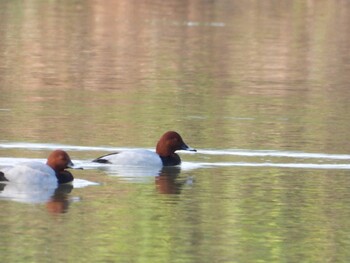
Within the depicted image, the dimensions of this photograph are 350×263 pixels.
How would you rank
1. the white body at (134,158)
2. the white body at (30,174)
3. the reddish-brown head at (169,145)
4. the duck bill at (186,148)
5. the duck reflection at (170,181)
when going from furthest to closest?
the duck bill at (186,148) < the reddish-brown head at (169,145) < the white body at (134,158) < the duck reflection at (170,181) < the white body at (30,174)

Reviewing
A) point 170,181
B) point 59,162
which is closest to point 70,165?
point 59,162

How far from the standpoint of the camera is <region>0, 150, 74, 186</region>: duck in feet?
44.2

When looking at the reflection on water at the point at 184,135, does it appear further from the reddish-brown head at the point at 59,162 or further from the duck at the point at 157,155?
the reddish-brown head at the point at 59,162

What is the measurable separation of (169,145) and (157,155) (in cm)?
22

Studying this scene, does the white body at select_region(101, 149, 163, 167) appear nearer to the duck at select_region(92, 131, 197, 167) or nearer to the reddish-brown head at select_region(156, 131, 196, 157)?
the duck at select_region(92, 131, 197, 167)

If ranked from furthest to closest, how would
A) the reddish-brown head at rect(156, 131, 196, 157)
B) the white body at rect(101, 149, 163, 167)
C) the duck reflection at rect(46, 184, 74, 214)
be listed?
the reddish-brown head at rect(156, 131, 196, 157) < the white body at rect(101, 149, 163, 167) < the duck reflection at rect(46, 184, 74, 214)

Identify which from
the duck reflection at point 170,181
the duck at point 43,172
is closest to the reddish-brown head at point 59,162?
the duck at point 43,172

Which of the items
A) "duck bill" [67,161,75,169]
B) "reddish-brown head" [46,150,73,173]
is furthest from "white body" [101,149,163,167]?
"reddish-brown head" [46,150,73,173]

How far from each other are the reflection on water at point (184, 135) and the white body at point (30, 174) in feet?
0.43

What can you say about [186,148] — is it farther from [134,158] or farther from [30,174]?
[30,174]

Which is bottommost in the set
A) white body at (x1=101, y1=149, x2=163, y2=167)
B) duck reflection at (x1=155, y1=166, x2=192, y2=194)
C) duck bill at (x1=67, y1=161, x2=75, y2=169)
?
duck reflection at (x1=155, y1=166, x2=192, y2=194)

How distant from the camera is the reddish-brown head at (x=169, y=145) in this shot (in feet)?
51.3

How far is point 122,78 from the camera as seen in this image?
2447 cm

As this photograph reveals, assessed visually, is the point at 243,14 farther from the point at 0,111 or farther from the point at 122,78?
the point at 0,111
